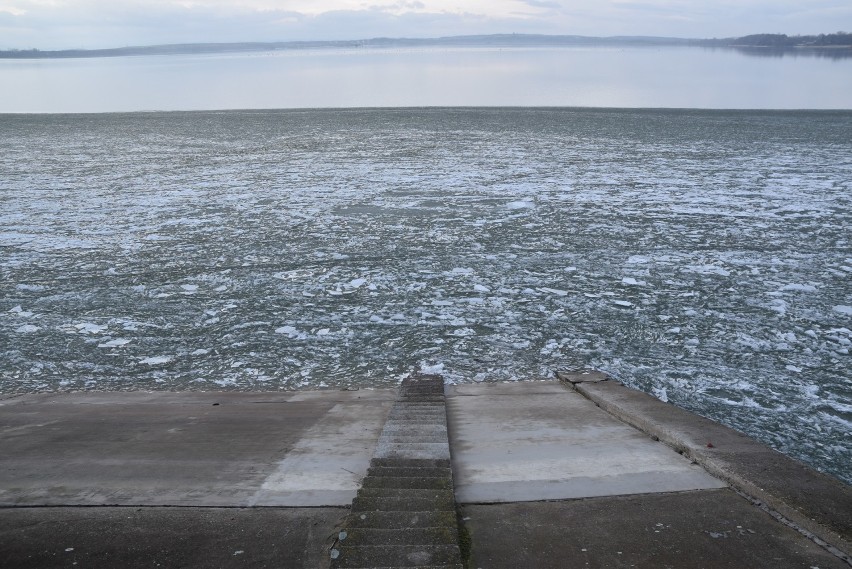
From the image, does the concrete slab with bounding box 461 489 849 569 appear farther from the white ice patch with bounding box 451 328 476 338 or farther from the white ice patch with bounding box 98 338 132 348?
the white ice patch with bounding box 98 338 132 348

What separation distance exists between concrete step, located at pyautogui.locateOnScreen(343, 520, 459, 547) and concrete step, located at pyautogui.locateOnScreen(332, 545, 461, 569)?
4 cm


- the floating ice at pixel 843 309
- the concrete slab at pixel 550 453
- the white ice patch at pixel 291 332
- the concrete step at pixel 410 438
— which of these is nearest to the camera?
the concrete slab at pixel 550 453

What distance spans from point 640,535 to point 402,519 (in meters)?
1.08

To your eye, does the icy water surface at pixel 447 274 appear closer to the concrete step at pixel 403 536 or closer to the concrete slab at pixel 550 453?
the concrete slab at pixel 550 453

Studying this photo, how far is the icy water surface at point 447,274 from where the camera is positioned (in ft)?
20.9

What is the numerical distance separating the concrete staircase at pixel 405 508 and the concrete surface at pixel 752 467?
1355 millimetres

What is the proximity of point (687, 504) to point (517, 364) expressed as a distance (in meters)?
2.77

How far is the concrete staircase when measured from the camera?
327cm

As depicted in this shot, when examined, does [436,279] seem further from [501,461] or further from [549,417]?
[501,461]

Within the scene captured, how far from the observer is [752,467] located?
421 cm

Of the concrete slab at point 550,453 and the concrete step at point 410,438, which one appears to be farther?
the concrete step at point 410,438

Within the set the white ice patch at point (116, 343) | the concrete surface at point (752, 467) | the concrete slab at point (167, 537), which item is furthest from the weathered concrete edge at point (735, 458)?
the white ice patch at point (116, 343)

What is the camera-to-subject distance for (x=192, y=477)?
4.22 metres

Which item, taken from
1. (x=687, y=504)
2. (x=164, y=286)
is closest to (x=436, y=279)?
(x=164, y=286)
